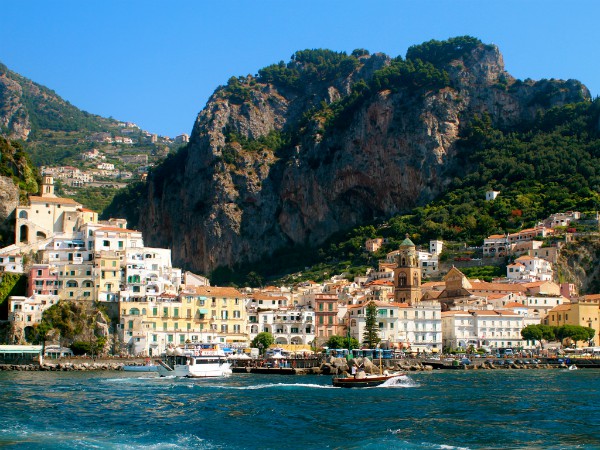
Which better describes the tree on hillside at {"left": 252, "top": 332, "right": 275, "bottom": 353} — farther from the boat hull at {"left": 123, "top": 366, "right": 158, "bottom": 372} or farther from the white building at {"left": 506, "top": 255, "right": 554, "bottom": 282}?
the white building at {"left": 506, "top": 255, "right": 554, "bottom": 282}

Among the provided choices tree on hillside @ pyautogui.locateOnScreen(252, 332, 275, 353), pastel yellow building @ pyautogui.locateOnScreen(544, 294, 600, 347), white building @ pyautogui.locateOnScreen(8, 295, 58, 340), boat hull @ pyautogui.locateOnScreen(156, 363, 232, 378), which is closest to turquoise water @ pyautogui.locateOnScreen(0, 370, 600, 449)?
boat hull @ pyautogui.locateOnScreen(156, 363, 232, 378)

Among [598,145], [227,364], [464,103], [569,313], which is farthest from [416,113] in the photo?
[227,364]

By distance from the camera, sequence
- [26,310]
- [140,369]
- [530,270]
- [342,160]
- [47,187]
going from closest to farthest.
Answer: [140,369] → [26,310] → [47,187] → [530,270] → [342,160]

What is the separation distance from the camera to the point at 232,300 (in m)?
95.6

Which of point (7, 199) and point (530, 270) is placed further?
point (530, 270)

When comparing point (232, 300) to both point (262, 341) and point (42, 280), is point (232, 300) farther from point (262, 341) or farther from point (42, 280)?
point (42, 280)

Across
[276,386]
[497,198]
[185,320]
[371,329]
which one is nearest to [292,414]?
[276,386]

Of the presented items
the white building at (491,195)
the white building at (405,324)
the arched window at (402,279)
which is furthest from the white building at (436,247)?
the white building at (405,324)

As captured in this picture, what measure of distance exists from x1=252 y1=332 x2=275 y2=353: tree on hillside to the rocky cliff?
244 feet

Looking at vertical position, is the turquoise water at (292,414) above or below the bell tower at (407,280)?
below

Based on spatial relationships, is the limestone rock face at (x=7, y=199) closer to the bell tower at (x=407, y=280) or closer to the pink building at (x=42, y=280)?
the pink building at (x=42, y=280)

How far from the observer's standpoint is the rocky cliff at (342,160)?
16750 cm

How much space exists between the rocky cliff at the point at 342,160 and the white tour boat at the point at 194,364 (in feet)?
303

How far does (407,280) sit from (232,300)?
25.7 metres
